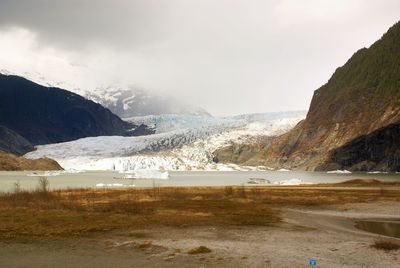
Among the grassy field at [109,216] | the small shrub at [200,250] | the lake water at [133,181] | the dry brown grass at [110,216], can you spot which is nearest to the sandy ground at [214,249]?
the small shrub at [200,250]

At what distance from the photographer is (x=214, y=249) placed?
24.0m

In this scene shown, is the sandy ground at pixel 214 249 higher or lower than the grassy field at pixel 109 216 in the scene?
lower

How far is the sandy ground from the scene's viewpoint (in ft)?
69.0

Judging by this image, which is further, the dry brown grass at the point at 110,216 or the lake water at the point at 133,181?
the lake water at the point at 133,181

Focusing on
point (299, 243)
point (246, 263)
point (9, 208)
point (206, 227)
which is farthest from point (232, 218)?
point (9, 208)

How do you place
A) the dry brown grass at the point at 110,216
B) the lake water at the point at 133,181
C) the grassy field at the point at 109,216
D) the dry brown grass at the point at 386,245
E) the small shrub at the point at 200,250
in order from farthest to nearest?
the lake water at the point at 133,181
the dry brown grass at the point at 110,216
the grassy field at the point at 109,216
the dry brown grass at the point at 386,245
the small shrub at the point at 200,250

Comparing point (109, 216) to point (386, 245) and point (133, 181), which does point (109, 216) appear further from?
point (133, 181)

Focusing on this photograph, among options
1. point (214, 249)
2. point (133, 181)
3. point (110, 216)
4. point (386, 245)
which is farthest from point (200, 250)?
point (133, 181)

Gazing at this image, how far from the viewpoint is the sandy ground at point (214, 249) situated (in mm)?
21031

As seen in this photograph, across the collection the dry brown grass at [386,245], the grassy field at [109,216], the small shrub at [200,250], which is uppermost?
the grassy field at [109,216]

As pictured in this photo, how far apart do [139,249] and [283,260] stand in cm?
695

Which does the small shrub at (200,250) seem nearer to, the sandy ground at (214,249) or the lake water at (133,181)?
the sandy ground at (214,249)

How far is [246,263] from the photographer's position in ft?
68.8

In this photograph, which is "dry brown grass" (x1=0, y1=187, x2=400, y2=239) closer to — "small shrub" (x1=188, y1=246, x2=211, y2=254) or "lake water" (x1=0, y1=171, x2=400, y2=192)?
"small shrub" (x1=188, y1=246, x2=211, y2=254)
